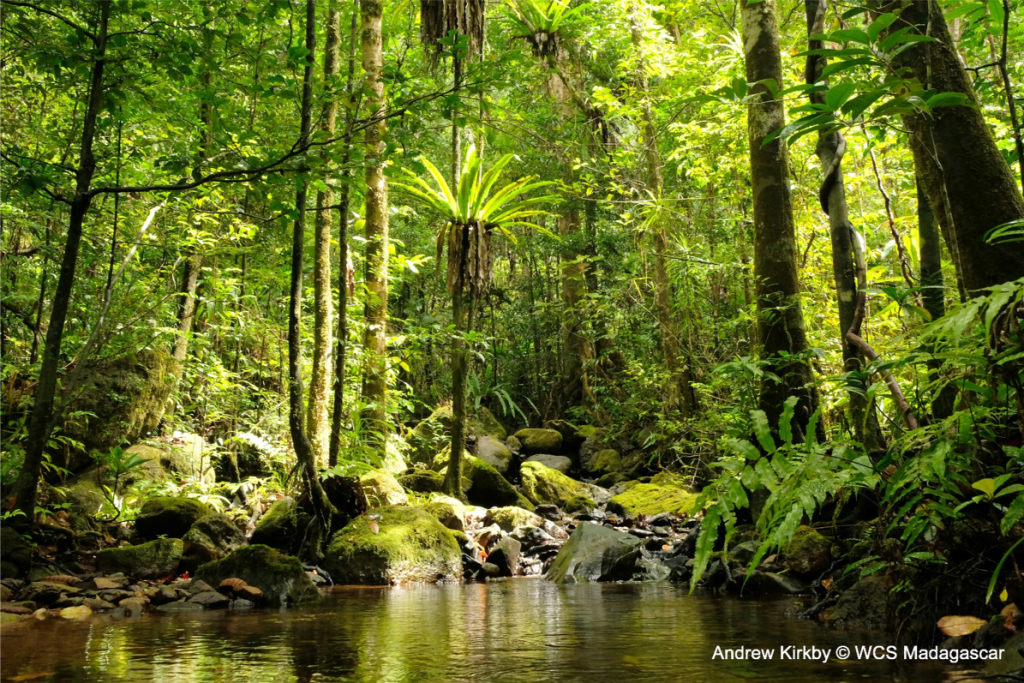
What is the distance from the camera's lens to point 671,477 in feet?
33.9

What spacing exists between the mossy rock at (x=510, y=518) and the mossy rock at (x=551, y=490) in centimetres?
166

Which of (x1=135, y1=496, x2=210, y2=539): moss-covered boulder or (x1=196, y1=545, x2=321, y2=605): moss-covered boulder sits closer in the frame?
(x1=196, y1=545, x2=321, y2=605): moss-covered boulder

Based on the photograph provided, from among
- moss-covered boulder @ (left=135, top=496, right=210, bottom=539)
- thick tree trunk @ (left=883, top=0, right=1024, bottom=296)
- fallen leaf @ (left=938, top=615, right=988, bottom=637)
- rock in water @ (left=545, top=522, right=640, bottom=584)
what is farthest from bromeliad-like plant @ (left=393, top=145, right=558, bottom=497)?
fallen leaf @ (left=938, top=615, right=988, bottom=637)

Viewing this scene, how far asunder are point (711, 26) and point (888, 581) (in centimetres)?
1252

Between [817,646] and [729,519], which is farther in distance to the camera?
[817,646]

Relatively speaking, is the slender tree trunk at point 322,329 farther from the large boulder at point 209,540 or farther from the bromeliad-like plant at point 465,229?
the bromeliad-like plant at point 465,229

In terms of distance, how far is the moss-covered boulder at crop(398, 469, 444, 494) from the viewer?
Result: 912 centimetres

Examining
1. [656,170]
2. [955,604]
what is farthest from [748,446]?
[656,170]

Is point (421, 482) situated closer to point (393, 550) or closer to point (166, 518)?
point (393, 550)

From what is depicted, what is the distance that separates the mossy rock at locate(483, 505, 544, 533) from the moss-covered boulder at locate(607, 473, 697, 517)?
1.46m

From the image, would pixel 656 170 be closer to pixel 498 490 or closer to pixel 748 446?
pixel 498 490

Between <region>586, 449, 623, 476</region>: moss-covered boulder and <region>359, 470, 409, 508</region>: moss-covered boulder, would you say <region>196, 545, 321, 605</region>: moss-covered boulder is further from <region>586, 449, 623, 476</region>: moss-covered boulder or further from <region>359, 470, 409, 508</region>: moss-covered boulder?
<region>586, 449, 623, 476</region>: moss-covered boulder

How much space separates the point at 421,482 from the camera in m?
9.28

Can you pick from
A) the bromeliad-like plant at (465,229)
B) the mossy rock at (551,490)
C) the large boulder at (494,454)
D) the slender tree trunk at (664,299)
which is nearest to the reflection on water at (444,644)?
the bromeliad-like plant at (465,229)
